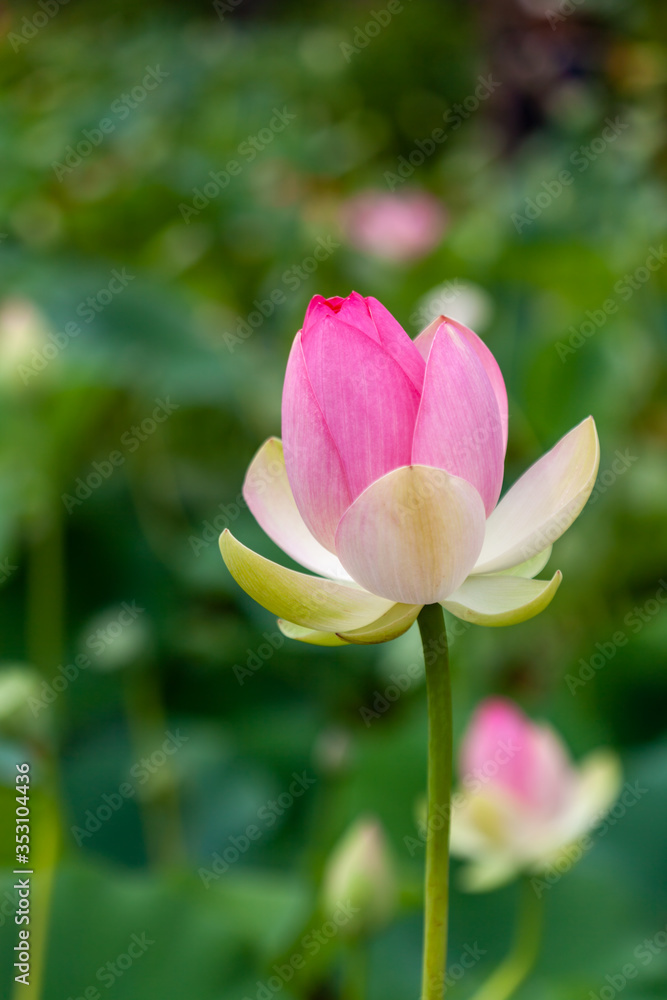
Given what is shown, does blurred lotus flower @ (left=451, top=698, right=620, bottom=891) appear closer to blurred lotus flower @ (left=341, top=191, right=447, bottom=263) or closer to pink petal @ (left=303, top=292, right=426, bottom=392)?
pink petal @ (left=303, top=292, right=426, bottom=392)

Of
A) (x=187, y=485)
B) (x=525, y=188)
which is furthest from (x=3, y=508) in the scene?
(x=525, y=188)

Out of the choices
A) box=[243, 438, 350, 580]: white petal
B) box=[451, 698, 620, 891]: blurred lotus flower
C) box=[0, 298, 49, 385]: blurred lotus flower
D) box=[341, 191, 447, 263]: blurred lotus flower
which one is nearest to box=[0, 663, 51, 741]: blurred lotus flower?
box=[243, 438, 350, 580]: white petal

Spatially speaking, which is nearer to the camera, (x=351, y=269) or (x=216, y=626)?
(x=216, y=626)

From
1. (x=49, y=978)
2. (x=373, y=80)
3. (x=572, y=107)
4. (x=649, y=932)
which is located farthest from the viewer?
(x=373, y=80)

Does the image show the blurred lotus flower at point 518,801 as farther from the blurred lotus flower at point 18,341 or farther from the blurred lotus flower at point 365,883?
the blurred lotus flower at point 18,341

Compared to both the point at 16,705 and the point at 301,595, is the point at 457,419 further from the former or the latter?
the point at 16,705

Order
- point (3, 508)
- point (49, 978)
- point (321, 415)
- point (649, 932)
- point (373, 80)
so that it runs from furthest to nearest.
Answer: point (373, 80) < point (3, 508) < point (649, 932) < point (49, 978) < point (321, 415)

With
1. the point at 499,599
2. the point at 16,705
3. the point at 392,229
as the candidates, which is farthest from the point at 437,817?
the point at 392,229

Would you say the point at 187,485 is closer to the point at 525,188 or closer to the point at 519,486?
the point at 525,188
